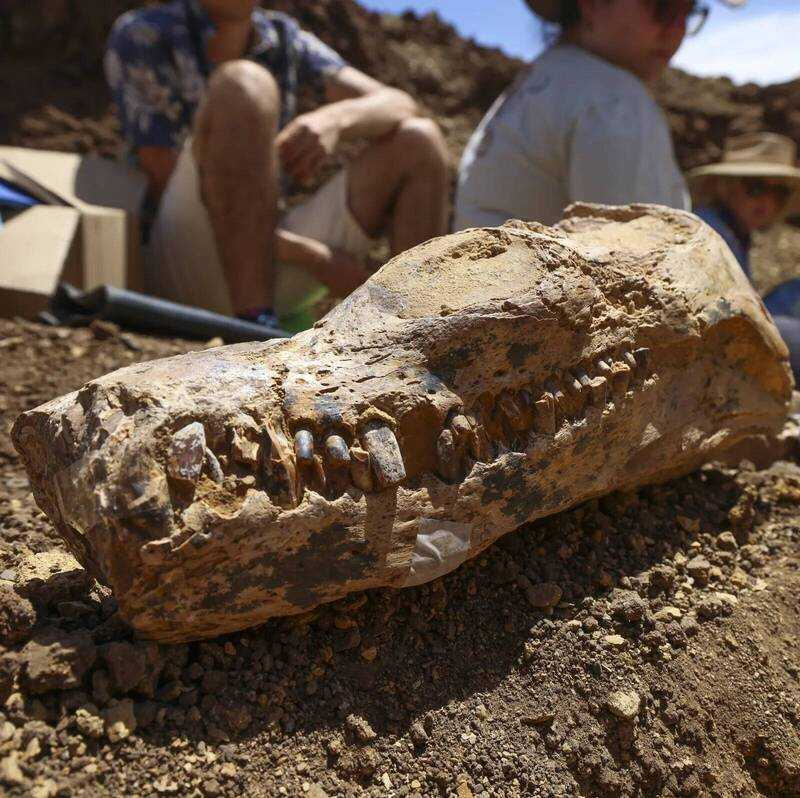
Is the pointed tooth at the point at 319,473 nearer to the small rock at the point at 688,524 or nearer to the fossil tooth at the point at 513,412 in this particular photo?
the fossil tooth at the point at 513,412

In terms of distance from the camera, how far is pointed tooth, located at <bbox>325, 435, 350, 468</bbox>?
1344mm

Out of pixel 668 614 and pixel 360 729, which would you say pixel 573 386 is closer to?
pixel 668 614

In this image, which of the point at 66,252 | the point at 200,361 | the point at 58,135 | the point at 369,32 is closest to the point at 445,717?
the point at 200,361

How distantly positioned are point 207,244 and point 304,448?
2.24m

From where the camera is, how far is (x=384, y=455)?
137 cm

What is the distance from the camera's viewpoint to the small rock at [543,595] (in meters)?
1.63

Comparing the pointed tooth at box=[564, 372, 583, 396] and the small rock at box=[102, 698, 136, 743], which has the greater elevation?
the pointed tooth at box=[564, 372, 583, 396]

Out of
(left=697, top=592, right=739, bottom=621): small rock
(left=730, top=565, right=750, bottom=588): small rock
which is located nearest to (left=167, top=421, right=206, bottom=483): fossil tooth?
(left=697, top=592, right=739, bottom=621): small rock

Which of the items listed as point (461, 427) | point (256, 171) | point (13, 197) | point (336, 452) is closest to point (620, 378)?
point (461, 427)

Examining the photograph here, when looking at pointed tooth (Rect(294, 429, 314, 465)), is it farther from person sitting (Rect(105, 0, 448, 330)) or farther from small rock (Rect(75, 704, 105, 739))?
person sitting (Rect(105, 0, 448, 330))

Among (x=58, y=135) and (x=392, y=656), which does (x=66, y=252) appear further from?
(x=58, y=135)

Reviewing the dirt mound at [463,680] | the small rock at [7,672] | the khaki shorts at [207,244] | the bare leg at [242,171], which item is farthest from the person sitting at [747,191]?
the small rock at [7,672]

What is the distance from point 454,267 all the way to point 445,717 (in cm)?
78

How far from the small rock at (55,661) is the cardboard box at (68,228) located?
2.00 meters
